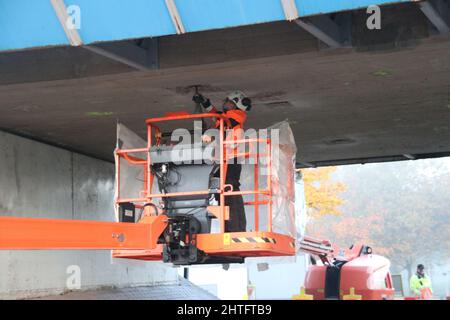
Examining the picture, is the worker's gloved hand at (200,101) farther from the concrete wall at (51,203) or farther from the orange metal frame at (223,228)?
the concrete wall at (51,203)

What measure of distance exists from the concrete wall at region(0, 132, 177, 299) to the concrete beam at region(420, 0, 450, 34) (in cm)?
594

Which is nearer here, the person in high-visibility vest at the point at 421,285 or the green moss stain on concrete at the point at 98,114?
the green moss stain on concrete at the point at 98,114

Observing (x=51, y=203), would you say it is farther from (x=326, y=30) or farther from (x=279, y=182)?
(x=326, y=30)

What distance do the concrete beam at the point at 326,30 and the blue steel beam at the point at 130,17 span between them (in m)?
0.29

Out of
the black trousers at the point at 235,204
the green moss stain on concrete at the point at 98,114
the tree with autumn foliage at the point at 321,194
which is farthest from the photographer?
the tree with autumn foliage at the point at 321,194

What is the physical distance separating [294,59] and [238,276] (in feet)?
69.0

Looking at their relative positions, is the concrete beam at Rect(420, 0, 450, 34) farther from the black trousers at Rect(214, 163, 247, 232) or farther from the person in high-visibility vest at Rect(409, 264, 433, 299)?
the person in high-visibility vest at Rect(409, 264, 433, 299)

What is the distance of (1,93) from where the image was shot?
38.2 ft

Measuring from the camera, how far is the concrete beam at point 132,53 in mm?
9828

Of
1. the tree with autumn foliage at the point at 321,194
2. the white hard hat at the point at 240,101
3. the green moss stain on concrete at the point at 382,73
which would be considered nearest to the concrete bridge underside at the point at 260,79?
the green moss stain on concrete at the point at 382,73

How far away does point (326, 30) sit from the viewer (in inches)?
368

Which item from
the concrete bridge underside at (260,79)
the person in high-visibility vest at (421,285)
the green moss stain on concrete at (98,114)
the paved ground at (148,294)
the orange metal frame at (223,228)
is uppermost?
the concrete bridge underside at (260,79)

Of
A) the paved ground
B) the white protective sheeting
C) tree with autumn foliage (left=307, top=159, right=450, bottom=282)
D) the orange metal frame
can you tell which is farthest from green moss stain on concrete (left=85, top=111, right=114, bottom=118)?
tree with autumn foliage (left=307, top=159, right=450, bottom=282)
